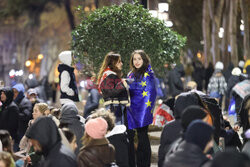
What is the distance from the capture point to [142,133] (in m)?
11.0

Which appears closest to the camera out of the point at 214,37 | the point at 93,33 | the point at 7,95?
the point at 7,95

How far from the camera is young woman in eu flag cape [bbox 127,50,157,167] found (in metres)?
10.8

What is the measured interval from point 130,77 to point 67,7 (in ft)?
184

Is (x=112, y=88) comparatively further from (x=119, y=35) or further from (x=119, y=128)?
(x=119, y=35)

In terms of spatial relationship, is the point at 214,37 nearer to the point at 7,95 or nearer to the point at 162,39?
the point at 162,39

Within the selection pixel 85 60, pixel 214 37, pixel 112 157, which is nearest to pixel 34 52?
pixel 214 37

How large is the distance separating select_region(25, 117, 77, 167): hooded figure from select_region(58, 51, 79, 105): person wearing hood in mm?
5373

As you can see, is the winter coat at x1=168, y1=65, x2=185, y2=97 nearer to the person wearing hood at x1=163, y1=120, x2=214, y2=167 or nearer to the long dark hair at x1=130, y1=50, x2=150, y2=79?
the long dark hair at x1=130, y1=50, x2=150, y2=79

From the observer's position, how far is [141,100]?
36.6 feet

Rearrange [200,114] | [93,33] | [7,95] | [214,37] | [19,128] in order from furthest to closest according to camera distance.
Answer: [214,37], [93,33], [19,128], [7,95], [200,114]

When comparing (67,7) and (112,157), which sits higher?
(67,7)

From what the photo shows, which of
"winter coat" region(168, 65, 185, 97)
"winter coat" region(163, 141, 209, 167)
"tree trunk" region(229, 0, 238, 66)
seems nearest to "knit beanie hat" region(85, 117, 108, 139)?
"winter coat" region(163, 141, 209, 167)

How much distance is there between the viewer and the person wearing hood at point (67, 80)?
12055mm

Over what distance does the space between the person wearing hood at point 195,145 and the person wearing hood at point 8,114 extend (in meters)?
6.26
